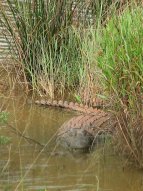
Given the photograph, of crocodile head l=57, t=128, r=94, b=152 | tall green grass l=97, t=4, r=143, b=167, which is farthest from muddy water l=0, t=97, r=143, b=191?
tall green grass l=97, t=4, r=143, b=167

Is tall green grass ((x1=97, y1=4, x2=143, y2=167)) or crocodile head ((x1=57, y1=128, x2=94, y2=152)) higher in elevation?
tall green grass ((x1=97, y1=4, x2=143, y2=167))

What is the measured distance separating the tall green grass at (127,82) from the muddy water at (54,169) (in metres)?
0.21

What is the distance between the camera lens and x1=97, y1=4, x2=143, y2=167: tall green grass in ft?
14.4

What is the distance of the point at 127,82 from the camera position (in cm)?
449

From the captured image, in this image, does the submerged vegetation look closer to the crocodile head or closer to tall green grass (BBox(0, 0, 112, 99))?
tall green grass (BBox(0, 0, 112, 99))

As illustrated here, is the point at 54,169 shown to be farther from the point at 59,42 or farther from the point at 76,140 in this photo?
the point at 59,42

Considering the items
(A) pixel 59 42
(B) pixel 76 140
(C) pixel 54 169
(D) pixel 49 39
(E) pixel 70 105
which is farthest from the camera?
(A) pixel 59 42

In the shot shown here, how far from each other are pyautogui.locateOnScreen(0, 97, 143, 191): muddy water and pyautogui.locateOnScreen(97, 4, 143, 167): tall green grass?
0.21 meters

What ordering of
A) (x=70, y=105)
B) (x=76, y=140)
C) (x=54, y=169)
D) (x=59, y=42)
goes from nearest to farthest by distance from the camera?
(x=54, y=169), (x=76, y=140), (x=70, y=105), (x=59, y=42)

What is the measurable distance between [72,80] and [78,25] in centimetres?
85

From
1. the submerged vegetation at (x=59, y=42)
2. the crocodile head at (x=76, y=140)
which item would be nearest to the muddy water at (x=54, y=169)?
the crocodile head at (x=76, y=140)

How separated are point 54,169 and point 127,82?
872 millimetres

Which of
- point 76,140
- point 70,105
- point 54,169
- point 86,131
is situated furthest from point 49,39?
point 54,169

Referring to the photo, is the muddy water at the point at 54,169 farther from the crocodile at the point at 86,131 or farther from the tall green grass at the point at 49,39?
the tall green grass at the point at 49,39
